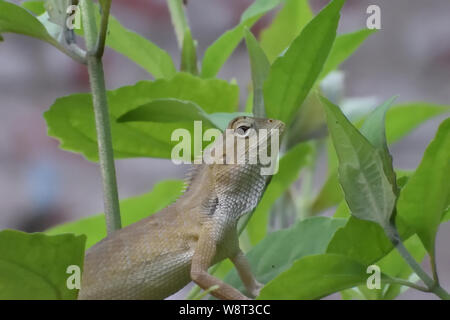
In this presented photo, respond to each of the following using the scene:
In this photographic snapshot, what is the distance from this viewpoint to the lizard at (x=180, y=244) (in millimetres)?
786

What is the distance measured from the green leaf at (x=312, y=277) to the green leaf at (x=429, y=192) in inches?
2.3

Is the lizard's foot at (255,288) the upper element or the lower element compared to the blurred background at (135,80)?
lower

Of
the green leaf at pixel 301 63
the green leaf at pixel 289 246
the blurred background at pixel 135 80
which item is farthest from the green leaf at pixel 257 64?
the blurred background at pixel 135 80

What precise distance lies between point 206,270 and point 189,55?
9.8 inches

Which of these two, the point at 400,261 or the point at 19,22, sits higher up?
the point at 19,22

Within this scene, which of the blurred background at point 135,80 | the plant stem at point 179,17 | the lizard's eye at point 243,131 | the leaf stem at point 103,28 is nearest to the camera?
the leaf stem at point 103,28

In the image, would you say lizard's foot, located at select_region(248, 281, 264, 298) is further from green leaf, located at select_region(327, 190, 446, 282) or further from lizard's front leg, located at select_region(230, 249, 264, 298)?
green leaf, located at select_region(327, 190, 446, 282)

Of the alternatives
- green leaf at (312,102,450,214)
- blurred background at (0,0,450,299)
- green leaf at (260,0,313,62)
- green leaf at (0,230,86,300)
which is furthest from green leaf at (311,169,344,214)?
blurred background at (0,0,450,299)

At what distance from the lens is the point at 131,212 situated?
96 cm

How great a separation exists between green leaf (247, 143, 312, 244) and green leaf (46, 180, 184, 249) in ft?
0.34

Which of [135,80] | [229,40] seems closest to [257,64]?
[229,40]

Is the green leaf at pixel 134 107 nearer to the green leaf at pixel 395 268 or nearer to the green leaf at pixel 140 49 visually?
the green leaf at pixel 140 49

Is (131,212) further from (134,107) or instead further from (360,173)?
(360,173)

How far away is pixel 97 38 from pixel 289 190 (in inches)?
17.4
